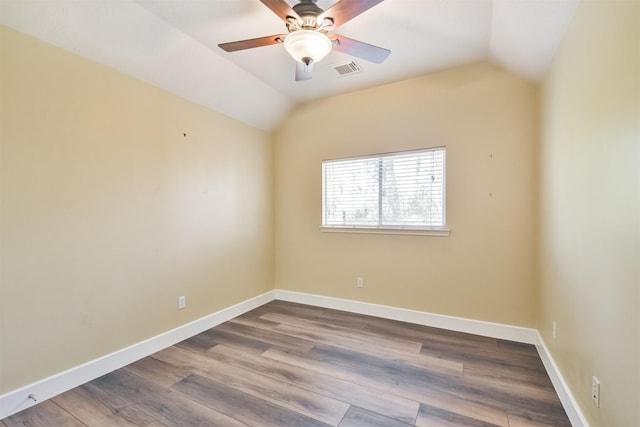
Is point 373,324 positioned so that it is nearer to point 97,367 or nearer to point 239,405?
point 239,405

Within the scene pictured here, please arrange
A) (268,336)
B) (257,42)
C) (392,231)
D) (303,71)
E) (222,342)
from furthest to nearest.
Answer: (392,231) < (268,336) < (222,342) < (303,71) < (257,42)

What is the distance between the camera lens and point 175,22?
2148 mm

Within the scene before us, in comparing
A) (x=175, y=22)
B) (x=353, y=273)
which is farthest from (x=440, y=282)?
(x=175, y=22)

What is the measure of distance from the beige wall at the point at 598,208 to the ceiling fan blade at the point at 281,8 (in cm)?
152

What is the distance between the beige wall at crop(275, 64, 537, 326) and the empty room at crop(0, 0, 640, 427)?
2 cm

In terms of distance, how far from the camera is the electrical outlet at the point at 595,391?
1.32 metres

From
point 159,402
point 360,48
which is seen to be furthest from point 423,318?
point 360,48

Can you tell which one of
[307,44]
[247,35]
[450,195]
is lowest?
[450,195]

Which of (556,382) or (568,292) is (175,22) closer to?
(568,292)

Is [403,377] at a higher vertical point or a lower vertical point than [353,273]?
lower

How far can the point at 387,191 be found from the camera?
333 centimetres

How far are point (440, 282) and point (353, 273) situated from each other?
1.01 metres

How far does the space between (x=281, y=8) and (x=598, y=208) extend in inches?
77.3

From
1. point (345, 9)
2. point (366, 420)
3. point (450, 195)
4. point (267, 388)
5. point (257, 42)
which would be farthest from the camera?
point (450, 195)
